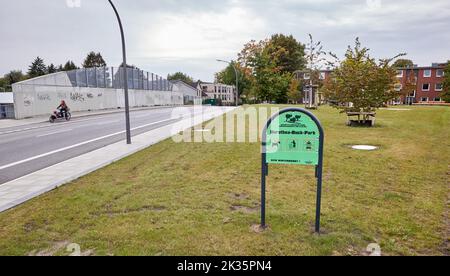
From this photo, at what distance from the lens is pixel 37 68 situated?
81625 millimetres

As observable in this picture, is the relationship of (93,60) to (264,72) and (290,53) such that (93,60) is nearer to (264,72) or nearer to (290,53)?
(290,53)

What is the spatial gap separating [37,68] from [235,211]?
9478 centimetres

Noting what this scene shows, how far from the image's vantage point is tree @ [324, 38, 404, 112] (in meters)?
14.7

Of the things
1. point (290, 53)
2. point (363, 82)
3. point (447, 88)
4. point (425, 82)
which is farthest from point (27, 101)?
point (425, 82)

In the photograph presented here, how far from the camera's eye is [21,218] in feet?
15.0

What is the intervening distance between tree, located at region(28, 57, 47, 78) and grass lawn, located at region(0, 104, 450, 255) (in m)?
88.4

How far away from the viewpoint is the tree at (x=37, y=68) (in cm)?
8002

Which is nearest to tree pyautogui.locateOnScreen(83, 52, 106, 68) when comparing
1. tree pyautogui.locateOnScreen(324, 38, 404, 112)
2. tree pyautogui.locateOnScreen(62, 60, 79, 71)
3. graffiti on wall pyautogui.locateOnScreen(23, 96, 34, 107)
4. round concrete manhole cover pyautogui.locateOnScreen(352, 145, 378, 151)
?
tree pyautogui.locateOnScreen(62, 60, 79, 71)

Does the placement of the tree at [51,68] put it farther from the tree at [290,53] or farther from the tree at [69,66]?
the tree at [290,53]

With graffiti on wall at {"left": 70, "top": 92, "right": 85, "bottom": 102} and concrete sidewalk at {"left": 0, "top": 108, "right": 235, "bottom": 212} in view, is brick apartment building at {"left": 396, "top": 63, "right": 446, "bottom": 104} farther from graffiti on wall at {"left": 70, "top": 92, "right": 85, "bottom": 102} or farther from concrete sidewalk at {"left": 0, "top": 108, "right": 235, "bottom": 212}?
concrete sidewalk at {"left": 0, "top": 108, "right": 235, "bottom": 212}

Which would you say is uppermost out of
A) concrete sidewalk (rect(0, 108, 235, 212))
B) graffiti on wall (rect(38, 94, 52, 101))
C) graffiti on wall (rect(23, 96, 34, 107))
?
graffiti on wall (rect(38, 94, 52, 101))

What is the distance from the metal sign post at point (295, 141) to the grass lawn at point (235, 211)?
1.67 feet

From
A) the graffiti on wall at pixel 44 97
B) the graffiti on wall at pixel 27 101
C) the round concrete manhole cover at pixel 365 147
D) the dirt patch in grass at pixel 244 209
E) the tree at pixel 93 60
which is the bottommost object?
the dirt patch in grass at pixel 244 209

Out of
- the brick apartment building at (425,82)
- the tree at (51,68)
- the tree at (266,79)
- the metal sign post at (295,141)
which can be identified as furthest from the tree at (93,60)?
the metal sign post at (295,141)
